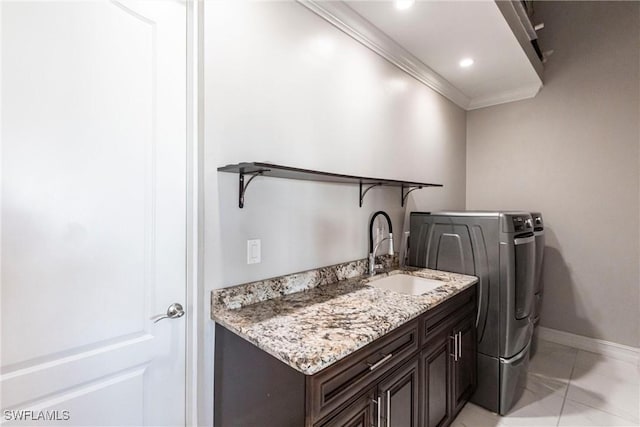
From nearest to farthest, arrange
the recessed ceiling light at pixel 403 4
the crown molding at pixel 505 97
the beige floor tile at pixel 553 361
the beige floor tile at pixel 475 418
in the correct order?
the recessed ceiling light at pixel 403 4, the beige floor tile at pixel 475 418, the beige floor tile at pixel 553 361, the crown molding at pixel 505 97

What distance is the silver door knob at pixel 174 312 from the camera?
122cm

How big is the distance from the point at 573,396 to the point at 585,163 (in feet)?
6.72

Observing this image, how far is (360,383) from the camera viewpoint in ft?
3.64

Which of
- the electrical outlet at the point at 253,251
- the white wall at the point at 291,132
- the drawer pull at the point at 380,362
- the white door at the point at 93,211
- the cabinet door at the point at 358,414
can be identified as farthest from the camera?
the electrical outlet at the point at 253,251

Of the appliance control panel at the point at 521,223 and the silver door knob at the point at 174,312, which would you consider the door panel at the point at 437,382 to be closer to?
the appliance control panel at the point at 521,223

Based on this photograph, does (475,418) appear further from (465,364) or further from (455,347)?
(455,347)

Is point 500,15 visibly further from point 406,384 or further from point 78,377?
point 78,377

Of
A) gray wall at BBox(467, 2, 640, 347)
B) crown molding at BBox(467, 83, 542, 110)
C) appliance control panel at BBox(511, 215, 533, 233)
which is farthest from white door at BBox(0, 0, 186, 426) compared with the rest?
gray wall at BBox(467, 2, 640, 347)

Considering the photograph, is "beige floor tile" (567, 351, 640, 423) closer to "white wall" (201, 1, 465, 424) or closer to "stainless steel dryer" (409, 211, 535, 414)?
"stainless steel dryer" (409, 211, 535, 414)

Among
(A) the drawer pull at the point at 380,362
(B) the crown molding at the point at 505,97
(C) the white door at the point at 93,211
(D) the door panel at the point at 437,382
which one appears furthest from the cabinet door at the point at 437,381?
(B) the crown molding at the point at 505,97

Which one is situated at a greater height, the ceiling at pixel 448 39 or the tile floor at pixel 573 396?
the ceiling at pixel 448 39

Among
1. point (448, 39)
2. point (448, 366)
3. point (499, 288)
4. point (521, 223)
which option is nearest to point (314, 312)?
point (448, 366)

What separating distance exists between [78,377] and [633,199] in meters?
3.98

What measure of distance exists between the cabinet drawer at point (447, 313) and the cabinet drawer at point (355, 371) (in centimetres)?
15
